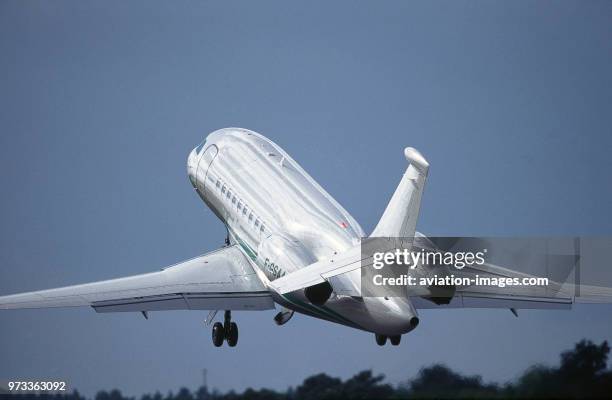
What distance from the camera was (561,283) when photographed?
172 feet

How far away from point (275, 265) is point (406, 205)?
267 inches

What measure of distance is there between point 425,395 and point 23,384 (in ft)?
44.7

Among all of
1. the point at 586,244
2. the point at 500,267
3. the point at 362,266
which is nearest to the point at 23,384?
the point at 362,266

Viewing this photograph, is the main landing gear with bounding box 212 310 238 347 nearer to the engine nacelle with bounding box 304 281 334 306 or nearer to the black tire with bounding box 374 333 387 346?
the black tire with bounding box 374 333 387 346

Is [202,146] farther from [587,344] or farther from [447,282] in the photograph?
[587,344]

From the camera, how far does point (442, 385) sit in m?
43.5

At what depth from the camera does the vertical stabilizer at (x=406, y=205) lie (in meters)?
46.8

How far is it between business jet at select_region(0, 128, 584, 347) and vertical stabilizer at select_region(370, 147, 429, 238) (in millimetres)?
28

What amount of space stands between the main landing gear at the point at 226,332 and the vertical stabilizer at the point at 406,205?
1176cm

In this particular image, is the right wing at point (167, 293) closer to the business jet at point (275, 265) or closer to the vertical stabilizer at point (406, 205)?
the business jet at point (275, 265)

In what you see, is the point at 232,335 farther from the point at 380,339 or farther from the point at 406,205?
the point at 406,205

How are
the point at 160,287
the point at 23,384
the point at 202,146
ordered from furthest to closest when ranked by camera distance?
the point at 202,146 < the point at 160,287 < the point at 23,384

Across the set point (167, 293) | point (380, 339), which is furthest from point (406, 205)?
point (167, 293)

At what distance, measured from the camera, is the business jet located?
47594 millimetres
